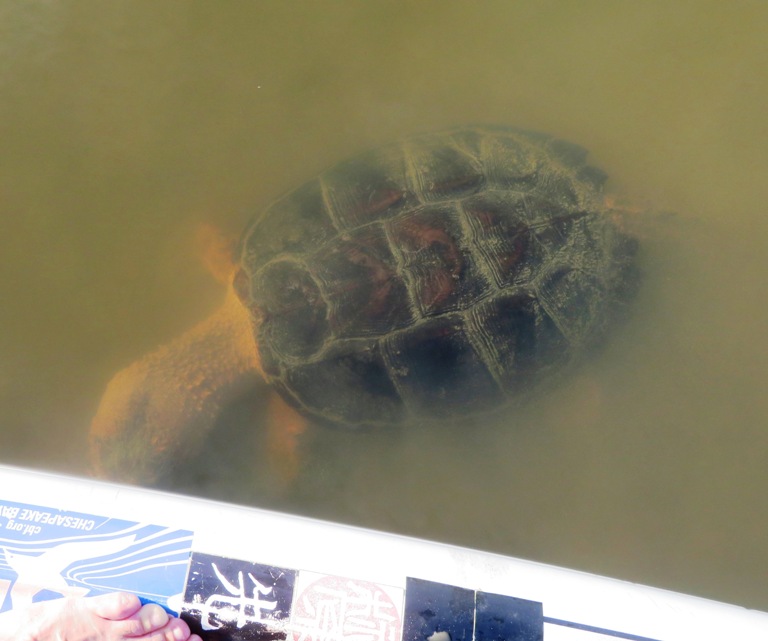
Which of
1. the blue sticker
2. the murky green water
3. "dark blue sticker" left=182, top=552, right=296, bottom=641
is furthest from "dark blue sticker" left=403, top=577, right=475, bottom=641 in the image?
the blue sticker

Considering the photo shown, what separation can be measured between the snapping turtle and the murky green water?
1.08 ft

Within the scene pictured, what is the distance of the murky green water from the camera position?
306 cm

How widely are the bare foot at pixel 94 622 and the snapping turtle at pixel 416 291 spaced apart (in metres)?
0.82

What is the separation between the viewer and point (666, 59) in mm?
3689

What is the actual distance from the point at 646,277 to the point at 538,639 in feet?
6.92

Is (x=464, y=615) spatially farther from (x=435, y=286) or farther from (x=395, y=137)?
(x=395, y=137)

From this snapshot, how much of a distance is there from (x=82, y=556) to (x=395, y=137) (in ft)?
9.66

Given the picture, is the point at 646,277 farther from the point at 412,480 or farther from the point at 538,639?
the point at 538,639

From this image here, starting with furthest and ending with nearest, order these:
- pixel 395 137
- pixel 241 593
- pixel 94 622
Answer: pixel 395 137 → pixel 241 593 → pixel 94 622

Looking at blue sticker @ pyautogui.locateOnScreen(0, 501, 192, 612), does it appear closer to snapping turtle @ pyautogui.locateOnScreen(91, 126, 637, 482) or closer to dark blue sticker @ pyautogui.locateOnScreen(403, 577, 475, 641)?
snapping turtle @ pyautogui.locateOnScreen(91, 126, 637, 482)

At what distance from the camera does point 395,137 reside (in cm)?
355

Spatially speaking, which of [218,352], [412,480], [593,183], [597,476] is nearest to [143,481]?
[218,352]

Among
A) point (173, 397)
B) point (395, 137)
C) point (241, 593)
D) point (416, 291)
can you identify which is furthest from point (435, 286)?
point (173, 397)

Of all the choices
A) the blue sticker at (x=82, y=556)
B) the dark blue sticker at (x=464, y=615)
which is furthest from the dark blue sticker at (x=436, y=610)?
the blue sticker at (x=82, y=556)
